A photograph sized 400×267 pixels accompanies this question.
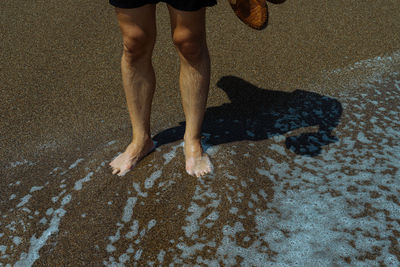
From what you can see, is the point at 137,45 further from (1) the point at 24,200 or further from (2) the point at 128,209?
(1) the point at 24,200

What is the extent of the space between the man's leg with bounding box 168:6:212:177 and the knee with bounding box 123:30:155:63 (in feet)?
0.45

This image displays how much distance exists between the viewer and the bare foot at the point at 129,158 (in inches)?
88.8

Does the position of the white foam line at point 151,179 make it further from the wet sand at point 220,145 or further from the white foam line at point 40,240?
the white foam line at point 40,240

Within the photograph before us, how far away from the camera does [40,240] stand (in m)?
1.96

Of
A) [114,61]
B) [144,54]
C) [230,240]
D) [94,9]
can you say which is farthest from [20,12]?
[230,240]

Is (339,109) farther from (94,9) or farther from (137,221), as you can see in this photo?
(94,9)

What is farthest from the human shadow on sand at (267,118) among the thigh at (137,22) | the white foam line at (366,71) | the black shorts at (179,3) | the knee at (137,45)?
the black shorts at (179,3)

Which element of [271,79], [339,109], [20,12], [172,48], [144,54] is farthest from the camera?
[20,12]

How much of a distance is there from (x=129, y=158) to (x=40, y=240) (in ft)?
1.96

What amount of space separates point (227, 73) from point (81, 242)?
180 cm

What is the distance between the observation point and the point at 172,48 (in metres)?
3.49

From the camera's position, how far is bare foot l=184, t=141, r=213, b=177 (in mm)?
2209

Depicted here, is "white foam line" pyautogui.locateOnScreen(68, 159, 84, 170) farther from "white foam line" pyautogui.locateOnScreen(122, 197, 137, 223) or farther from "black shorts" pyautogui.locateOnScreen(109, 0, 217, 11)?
"black shorts" pyautogui.locateOnScreen(109, 0, 217, 11)

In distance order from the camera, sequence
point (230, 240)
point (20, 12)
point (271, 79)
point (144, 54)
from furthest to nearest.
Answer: point (20, 12), point (271, 79), point (144, 54), point (230, 240)
